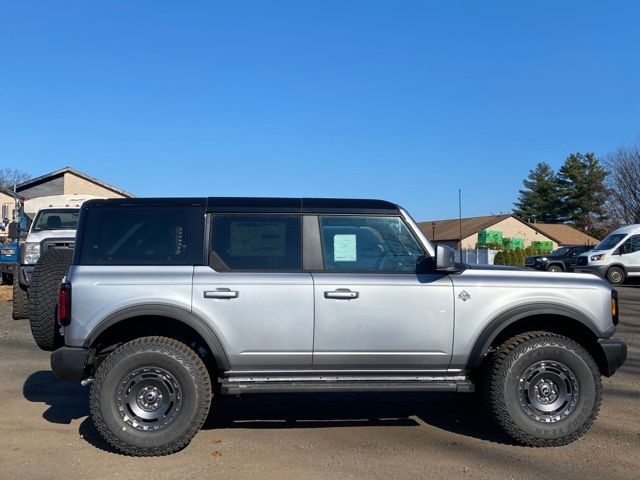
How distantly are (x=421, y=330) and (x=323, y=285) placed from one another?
874 millimetres

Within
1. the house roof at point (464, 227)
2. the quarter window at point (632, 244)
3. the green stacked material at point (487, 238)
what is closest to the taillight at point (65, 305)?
the quarter window at point (632, 244)

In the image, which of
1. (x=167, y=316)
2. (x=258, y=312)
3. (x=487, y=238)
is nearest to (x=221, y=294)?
(x=258, y=312)

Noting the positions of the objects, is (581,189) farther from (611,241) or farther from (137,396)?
(137,396)

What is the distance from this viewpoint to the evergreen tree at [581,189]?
69625 mm

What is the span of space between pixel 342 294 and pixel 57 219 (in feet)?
32.9

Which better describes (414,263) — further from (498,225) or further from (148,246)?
(498,225)

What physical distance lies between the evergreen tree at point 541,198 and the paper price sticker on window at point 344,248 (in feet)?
243

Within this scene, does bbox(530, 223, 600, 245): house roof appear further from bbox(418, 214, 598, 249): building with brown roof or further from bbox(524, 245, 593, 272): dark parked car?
bbox(524, 245, 593, 272): dark parked car

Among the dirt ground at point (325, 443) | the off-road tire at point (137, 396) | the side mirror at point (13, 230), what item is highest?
the side mirror at point (13, 230)

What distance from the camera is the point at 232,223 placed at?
5426 millimetres

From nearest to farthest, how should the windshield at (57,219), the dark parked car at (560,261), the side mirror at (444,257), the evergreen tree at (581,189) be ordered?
the side mirror at (444,257)
the windshield at (57,219)
the dark parked car at (560,261)
the evergreen tree at (581,189)

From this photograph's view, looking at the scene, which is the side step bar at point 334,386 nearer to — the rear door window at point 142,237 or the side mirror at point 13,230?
the rear door window at point 142,237

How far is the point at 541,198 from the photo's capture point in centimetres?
7800

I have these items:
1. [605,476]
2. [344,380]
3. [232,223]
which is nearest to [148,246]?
[232,223]
